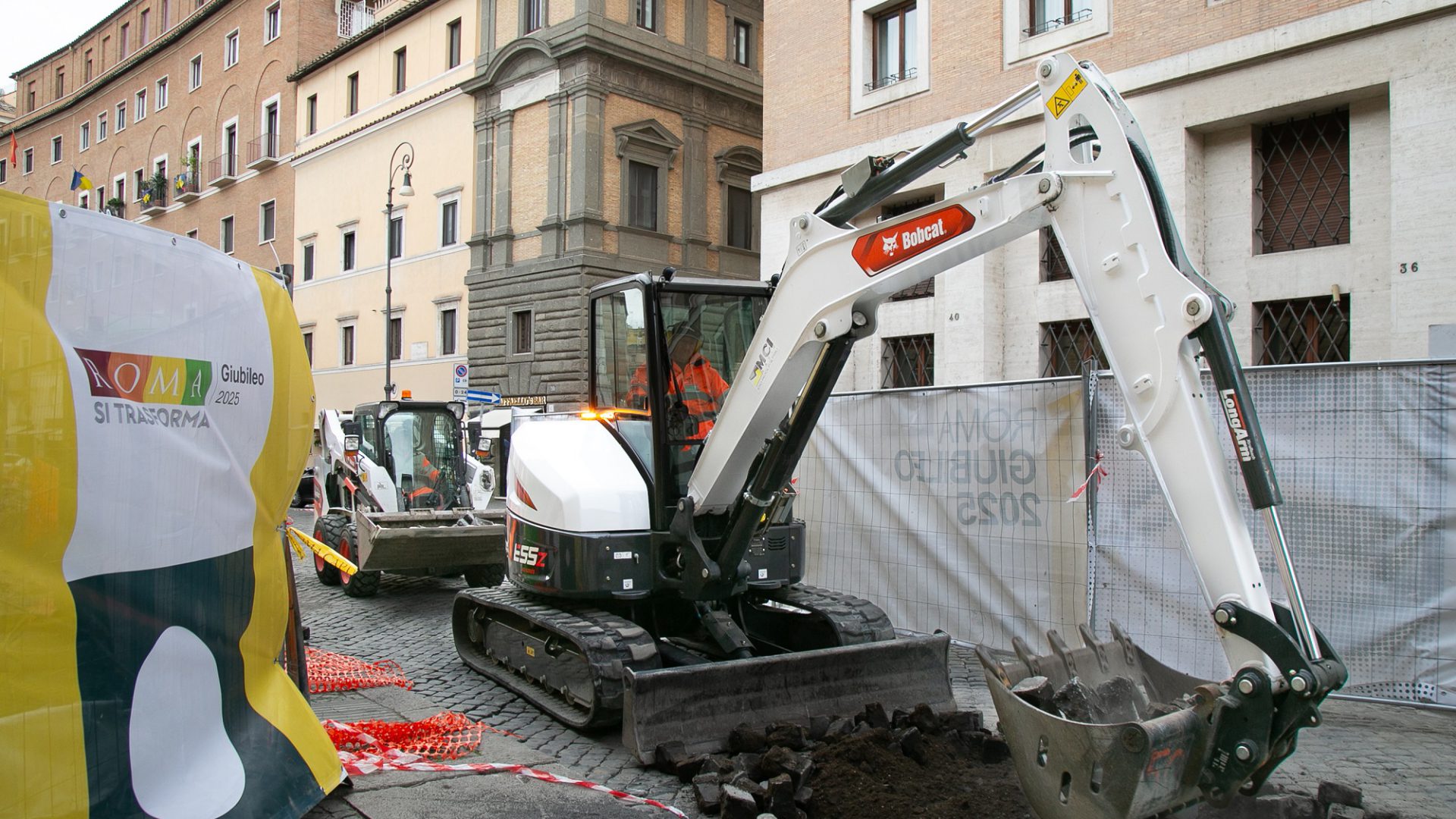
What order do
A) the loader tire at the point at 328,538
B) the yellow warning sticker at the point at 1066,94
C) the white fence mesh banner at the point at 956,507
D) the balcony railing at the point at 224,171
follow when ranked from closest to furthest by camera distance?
1. the yellow warning sticker at the point at 1066,94
2. the white fence mesh banner at the point at 956,507
3. the loader tire at the point at 328,538
4. the balcony railing at the point at 224,171

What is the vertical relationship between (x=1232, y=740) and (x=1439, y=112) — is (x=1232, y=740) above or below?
below

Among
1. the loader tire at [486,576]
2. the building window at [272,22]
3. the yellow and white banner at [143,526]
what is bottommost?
the loader tire at [486,576]

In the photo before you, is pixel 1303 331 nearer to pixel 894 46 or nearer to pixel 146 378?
pixel 894 46

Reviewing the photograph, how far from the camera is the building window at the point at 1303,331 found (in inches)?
471

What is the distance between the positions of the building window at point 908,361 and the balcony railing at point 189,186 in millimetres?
36245

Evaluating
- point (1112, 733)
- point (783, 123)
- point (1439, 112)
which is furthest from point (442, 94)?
point (1112, 733)

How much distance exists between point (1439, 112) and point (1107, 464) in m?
6.98

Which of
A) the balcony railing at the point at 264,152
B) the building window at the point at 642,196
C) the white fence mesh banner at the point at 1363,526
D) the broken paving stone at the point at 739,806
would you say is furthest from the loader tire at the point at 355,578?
the balcony railing at the point at 264,152

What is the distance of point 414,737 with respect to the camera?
5652 mm

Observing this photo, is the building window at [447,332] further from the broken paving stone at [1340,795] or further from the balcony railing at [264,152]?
the broken paving stone at [1340,795]

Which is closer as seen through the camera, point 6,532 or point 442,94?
point 6,532

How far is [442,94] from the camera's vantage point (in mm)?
29562

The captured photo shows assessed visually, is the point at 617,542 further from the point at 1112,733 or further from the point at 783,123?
the point at 783,123

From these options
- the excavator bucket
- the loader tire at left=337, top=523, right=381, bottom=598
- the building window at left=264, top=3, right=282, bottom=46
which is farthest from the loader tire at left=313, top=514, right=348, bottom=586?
the building window at left=264, top=3, right=282, bottom=46
